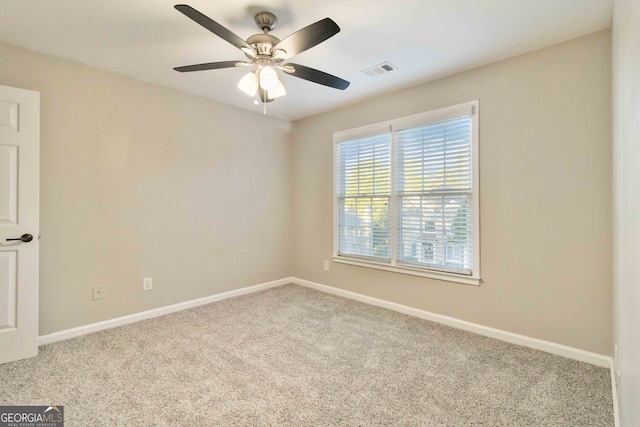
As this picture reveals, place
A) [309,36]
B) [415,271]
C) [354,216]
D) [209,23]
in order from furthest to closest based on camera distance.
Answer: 1. [354,216]
2. [415,271]
3. [309,36]
4. [209,23]

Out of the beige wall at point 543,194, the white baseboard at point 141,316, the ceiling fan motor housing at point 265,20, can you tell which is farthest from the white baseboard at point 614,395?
the white baseboard at point 141,316

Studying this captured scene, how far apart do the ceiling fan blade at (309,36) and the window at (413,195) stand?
5.70 ft

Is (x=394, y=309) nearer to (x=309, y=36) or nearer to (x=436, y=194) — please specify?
(x=436, y=194)

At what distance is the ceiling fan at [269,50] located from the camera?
A: 1.69 meters

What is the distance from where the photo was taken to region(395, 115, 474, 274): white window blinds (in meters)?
2.91

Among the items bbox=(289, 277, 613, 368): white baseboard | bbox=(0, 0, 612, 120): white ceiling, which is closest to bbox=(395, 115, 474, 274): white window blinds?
bbox=(289, 277, 613, 368): white baseboard

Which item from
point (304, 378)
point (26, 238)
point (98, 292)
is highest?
point (26, 238)

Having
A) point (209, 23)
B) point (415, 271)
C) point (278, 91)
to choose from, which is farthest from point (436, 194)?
point (209, 23)

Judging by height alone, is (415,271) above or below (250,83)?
below

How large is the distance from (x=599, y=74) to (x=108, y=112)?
411 cm

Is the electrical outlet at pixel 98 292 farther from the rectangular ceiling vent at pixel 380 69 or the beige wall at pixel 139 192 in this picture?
the rectangular ceiling vent at pixel 380 69

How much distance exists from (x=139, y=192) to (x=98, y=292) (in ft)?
3.35

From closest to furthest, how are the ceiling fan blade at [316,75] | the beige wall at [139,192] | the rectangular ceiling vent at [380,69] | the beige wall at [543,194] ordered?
the ceiling fan blade at [316,75] → the beige wall at [543,194] → the beige wall at [139,192] → the rectangular ceiling vent at [380,69]

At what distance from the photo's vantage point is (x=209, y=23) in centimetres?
163
